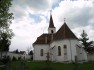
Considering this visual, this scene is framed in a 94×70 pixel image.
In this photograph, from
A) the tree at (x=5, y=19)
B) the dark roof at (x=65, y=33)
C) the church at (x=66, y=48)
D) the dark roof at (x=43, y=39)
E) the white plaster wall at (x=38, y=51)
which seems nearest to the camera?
the tree at (x=5, y=19)

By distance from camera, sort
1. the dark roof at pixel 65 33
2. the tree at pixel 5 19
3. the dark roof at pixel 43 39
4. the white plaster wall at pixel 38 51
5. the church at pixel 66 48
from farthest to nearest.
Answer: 1. the dark roof at pixel 43 39
2. the white plaster wall at pixel 38 51
3. the dark roof at pixel 65 33
4. the church at pixel 66 48
5. the tree at pixel 5 19

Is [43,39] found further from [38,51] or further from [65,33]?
[65,33]

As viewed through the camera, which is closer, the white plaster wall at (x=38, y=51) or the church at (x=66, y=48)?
the church at (x=66, y=48)

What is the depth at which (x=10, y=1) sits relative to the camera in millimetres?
26609

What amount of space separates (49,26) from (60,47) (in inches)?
768

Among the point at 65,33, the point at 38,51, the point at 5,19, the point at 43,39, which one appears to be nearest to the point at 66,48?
the point at 65,33

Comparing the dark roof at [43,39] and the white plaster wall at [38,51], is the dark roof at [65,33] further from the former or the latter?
the dark roof at [43,39]

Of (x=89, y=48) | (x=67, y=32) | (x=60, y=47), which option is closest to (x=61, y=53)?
(x=60, y=47)

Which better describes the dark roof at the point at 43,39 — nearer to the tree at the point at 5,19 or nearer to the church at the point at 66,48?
the church at the point at 66,48

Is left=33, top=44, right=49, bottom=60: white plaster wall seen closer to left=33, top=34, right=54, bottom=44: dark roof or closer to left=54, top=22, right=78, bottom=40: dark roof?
left=33, top=34, right=54, bottom=44: dark roof

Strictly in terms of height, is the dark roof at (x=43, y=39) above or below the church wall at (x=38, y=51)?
above

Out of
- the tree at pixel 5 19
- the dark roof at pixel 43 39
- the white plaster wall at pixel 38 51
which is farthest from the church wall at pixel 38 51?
the tree at pixel 5 19

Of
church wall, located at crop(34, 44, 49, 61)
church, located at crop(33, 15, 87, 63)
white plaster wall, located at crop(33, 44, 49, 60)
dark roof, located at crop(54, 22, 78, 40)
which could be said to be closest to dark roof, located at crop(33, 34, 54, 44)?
white plaster wall, located at crop(33, 44, 49, 60)

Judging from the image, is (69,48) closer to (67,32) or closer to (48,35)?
(67,32)
